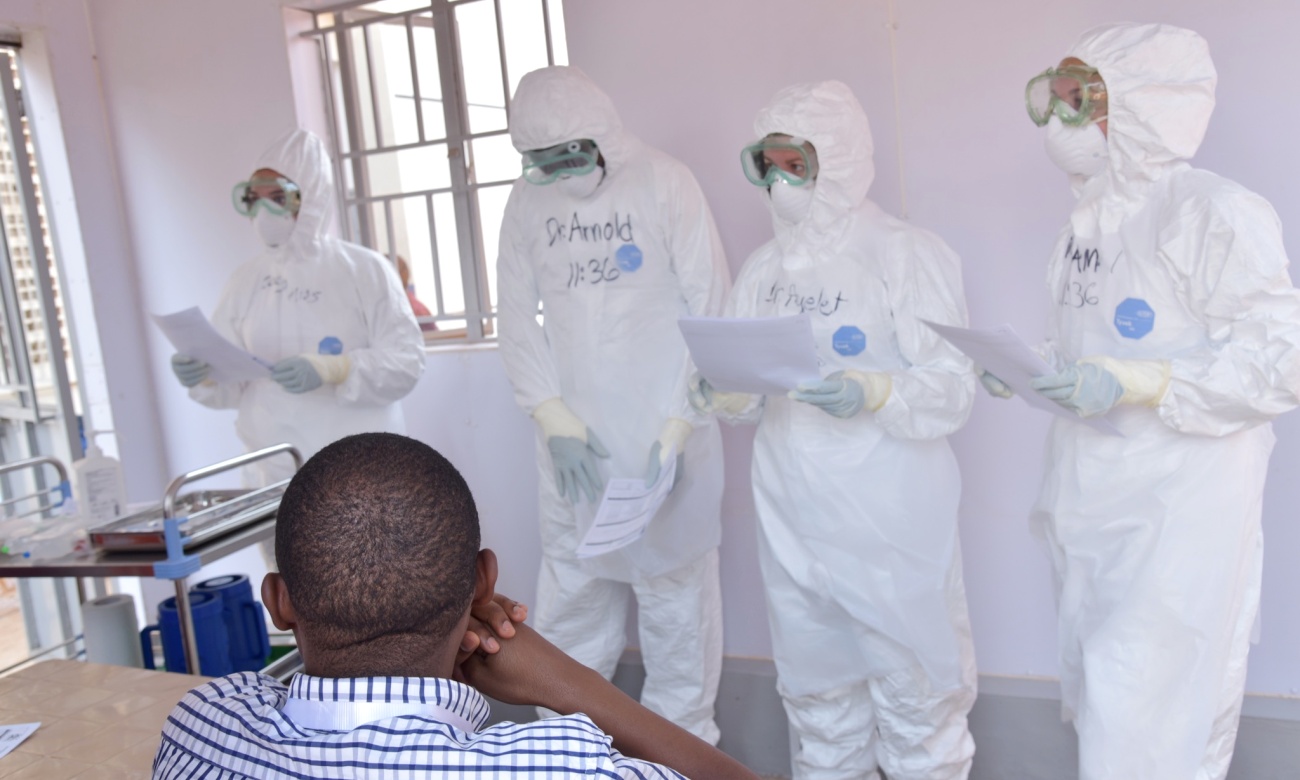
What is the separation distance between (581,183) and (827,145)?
0.66m

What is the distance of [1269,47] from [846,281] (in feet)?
3.33

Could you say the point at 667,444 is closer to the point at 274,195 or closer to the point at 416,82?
the point at 274,195

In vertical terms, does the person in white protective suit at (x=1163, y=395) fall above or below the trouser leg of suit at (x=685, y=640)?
above

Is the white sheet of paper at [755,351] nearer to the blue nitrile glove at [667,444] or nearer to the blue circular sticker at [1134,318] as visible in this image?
the blue nitrile glove at [667,444]

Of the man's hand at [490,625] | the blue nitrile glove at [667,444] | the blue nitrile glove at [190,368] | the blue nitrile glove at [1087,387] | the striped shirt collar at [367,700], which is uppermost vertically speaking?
the blue nitrile glove at [190,368]

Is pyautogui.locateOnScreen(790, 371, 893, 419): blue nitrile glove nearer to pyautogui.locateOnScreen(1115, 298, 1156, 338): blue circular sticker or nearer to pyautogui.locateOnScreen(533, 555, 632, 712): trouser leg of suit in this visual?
pyautogui.locateOnScreen(1115, 298, 1156, 338): blue circular sticker

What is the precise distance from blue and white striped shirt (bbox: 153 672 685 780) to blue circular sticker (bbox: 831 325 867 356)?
134cm

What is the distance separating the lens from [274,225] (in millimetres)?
2965

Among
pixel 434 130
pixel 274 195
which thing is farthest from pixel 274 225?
pixel 434 130

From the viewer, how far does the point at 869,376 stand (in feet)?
6.55

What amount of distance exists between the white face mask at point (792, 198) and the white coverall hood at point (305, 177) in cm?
144

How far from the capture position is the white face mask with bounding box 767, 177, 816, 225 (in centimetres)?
214

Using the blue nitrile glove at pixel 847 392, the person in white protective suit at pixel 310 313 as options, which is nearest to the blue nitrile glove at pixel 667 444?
the blue nitrile glove at pixel 847 392

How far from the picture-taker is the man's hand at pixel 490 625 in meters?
1.06
